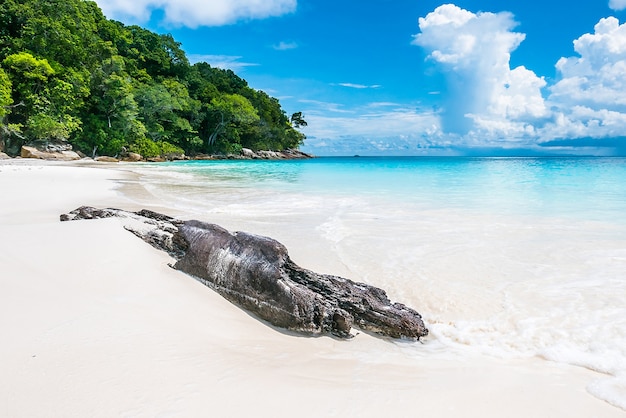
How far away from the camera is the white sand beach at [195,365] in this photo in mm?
1641

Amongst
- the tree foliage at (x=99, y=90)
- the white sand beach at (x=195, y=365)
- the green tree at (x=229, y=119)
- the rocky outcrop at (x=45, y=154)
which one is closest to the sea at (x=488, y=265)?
the white sand beach at (x=195, y=365)

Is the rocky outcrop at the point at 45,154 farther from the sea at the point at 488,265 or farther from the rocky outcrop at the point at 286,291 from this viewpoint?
the rocky outcrop at the point at 286,291

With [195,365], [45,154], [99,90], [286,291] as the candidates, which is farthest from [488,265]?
[99,90]

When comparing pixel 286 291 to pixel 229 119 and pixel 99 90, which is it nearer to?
pixel 99 90

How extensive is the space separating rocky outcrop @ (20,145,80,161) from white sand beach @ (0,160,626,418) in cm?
3190

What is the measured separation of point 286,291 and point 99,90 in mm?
41543

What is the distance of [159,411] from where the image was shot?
1.55m

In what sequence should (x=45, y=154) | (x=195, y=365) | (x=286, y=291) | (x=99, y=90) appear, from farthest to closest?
1. (x=99, y=90)
2. (x=45, y=154)
3. (x=286, y=291)
4. (x=195, y=365)

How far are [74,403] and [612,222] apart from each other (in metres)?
9.38

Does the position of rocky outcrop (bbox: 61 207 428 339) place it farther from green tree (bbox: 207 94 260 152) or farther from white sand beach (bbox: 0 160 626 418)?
green tree (bbox: 207 94 260 152)

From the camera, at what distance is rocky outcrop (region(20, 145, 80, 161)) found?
28328mm

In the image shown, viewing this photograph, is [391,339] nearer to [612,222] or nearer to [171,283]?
[171,283]

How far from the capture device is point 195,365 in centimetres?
195

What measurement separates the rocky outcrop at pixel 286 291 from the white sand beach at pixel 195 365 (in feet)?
0.37
